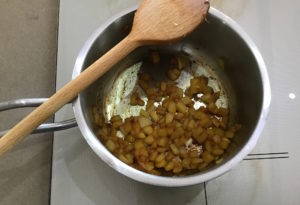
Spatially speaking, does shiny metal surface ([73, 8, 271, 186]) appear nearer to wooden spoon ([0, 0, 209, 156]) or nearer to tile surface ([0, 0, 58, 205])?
wooden spoon ([0, 0, 209, 156])

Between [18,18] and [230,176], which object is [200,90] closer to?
[230,176]

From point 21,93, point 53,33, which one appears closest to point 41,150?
point 21,93

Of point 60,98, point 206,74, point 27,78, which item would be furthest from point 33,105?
point 206,74

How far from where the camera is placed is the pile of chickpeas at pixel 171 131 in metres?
0.65

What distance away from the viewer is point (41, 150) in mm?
723

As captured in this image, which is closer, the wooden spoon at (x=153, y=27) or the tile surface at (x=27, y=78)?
the wooden spoon at (x=153, y=27)

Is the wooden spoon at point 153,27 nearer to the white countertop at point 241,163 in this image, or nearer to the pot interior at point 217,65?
the pot interior at point 217,65

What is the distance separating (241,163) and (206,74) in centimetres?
21

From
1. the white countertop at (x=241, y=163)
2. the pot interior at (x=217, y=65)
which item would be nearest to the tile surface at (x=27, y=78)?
the white countertop at (x=241, y=163)

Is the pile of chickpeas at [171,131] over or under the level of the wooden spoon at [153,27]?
Result: under

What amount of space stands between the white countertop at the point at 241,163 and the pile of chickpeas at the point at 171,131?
51mm

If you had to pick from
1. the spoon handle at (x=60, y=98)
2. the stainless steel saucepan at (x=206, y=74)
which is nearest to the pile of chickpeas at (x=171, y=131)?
the stainless steel saucepan at (x=206, y=74)

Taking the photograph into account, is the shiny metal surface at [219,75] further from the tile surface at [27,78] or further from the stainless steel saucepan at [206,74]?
the tile surface at [27,78]

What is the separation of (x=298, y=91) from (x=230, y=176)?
0.80ft
